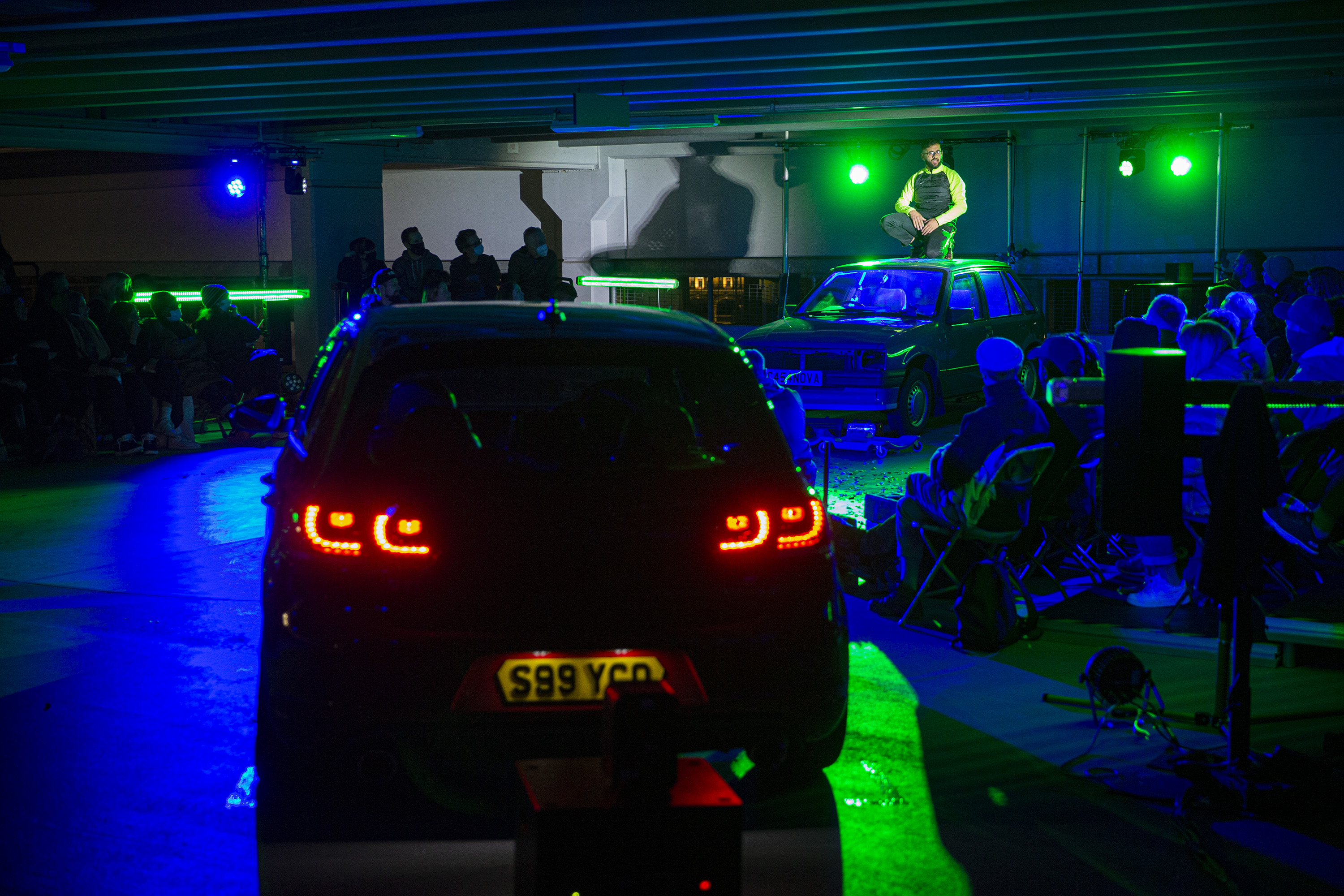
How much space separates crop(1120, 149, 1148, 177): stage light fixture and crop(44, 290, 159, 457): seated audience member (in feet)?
46.5

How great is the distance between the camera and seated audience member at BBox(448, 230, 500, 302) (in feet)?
56.6

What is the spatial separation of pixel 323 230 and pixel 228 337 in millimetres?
5459

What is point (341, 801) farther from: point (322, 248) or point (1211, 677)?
point (322, 248)

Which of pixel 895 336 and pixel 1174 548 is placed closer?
pixel 1174 548

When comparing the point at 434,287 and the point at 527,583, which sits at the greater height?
the point at 434,287

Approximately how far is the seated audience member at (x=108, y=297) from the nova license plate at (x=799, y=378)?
7121 millimetres

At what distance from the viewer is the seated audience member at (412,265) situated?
1711 centimetres

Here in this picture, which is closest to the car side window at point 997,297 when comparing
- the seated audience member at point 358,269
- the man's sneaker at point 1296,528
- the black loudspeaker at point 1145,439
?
the seated audience member at point 358,269

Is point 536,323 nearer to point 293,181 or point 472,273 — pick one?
point 472,273

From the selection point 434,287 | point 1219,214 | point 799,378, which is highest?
point 1219,214

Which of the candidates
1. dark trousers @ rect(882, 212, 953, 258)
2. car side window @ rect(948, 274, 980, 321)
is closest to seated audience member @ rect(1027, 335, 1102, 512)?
car side window @ rect(948, 274, 980, 321)

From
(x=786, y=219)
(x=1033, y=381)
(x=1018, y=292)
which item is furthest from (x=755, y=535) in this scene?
(x=786, y=219)

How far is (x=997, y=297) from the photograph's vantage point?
16.0 m

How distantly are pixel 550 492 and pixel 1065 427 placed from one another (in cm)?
423
